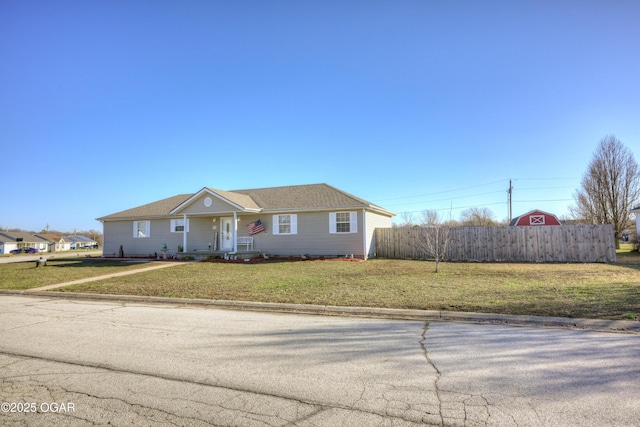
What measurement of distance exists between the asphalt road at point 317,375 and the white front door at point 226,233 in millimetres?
16830

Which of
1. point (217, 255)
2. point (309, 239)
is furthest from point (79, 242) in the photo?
point (309, 239)

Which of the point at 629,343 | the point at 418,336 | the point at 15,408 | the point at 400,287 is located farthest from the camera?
the point at 400,287

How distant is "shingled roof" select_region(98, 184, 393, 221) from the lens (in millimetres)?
20955

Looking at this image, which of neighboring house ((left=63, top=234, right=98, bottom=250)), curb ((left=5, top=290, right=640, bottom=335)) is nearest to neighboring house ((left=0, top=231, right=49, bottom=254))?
neighboring house ((left=63, top=234, right=98, bottom=250))

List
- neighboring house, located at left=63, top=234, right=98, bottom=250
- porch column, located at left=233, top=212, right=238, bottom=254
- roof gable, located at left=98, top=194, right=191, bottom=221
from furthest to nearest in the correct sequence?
neighboring house, located at left=63, top=234, right=98, bottom=250 → roof gable, located at left=98, top=194, right=191, bottom=221 → porch column, located at left=233, top=212, right=238, bottom=254

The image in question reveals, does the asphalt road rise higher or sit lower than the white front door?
lower

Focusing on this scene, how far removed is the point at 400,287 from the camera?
1001 cm

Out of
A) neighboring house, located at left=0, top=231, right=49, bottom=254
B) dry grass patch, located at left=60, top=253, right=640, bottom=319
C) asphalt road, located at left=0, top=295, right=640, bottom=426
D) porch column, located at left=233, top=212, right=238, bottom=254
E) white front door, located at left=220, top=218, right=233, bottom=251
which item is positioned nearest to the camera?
asphalt road, located at left=0, top=295, right=640, bottom=426

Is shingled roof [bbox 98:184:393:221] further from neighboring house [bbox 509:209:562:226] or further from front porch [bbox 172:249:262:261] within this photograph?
neighboring house [bbox 509:209:562:226]

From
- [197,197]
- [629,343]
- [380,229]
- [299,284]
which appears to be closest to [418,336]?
[629,343]

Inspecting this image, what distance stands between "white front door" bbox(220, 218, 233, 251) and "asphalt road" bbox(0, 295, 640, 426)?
1683 centimetres

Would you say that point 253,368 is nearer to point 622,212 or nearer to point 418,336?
point 418,336

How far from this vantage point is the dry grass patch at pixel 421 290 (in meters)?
7.25

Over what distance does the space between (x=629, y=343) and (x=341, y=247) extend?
16.0m
